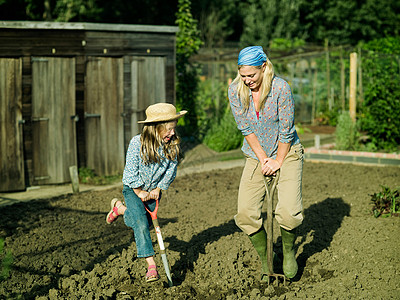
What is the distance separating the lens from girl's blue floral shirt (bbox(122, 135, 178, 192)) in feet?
15.2

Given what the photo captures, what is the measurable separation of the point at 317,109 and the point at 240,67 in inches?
538

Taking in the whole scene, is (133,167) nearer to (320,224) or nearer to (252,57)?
(252,57)

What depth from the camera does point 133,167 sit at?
4637 mm

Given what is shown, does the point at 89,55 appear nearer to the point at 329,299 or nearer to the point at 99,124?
the point at 99,124

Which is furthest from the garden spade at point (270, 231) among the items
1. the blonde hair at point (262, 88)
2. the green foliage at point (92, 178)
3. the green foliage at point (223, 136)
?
the green foliage at point (223, 136)

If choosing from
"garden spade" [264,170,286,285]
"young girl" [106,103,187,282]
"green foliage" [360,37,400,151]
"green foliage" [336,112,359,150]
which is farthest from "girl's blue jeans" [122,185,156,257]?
"green foliage" [360,37,400,151]

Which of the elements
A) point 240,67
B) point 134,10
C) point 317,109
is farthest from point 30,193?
point 134,10

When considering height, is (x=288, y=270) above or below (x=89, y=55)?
below

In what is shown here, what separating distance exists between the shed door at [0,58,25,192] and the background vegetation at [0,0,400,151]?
14.9ft

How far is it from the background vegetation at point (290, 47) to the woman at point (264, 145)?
7051mm

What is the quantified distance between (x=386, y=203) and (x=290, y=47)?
20136 mm

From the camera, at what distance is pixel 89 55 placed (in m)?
9.73

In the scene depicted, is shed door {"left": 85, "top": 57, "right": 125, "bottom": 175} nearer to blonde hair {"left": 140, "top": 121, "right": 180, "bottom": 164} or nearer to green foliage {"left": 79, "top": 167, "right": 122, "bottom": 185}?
green foliage {"left": 79, "top": 167, "right": 122, "bottom": 185}

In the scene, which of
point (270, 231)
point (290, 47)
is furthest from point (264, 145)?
point (290, 47)
